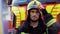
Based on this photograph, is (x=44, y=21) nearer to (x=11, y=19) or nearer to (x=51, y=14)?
(x=51, y=14)

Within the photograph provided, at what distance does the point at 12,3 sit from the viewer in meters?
1.40

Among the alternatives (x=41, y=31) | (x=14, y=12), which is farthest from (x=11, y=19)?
(x=41, y=31)

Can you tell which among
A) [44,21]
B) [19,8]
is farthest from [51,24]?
[19,8]

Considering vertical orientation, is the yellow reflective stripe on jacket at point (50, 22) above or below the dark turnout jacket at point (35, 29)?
above

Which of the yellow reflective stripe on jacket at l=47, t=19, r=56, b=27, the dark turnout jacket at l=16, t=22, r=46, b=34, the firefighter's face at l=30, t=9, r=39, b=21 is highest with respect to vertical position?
the firefighter's face at l=30, t=9, r=39, b=21

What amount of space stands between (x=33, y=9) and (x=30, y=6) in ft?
0.06

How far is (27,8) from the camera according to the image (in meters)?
1.38

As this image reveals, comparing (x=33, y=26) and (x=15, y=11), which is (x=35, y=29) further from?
(x=15, y=11)

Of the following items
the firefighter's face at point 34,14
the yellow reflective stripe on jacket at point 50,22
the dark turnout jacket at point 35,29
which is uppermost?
the firefighter's face at point 34,14

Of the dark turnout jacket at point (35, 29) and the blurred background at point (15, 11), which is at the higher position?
the blurred background at point (15, 11)

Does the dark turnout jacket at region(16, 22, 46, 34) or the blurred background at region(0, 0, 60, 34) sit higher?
the blurred background at region(0, 0, 60, 34)

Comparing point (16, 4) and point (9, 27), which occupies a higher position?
point (16, 4)

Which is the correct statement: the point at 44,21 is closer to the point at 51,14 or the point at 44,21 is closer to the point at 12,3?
the point at 51,14

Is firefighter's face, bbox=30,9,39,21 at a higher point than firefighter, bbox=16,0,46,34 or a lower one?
higher
